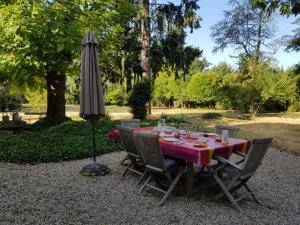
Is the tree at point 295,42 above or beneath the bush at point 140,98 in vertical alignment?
above

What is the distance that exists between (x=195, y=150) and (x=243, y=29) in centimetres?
2190

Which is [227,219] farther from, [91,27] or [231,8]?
[231,8]

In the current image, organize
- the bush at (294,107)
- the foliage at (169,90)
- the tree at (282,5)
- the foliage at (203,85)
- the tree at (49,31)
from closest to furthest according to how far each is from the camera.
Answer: the tree at (282,5), the tree at (49,31), the bush at (294,107), the foliage at (203,85), the foliage at (169,90)

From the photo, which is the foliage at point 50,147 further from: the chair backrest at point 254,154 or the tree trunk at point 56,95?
the chair backrest at point 254,154

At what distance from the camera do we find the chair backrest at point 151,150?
400 centimetres

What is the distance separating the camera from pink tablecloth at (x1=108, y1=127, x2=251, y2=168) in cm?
389

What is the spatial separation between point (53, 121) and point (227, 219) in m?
9.41

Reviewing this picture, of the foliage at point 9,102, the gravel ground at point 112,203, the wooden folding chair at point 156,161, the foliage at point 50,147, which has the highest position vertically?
the foliage at point 9,102

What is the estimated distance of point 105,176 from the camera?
5266 mm

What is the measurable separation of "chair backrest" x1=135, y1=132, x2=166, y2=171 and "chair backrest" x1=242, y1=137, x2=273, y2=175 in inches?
45.8

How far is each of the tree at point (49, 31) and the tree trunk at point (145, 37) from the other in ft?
13.5

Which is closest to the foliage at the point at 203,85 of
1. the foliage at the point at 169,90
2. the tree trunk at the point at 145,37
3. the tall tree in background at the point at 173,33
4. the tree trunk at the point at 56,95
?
the foliage at the point at 169,90

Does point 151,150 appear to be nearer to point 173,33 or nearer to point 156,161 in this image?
point 156,161

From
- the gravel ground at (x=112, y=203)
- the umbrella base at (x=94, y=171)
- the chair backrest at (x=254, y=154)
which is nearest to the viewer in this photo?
the gravel ground at (x=112, y=203)
